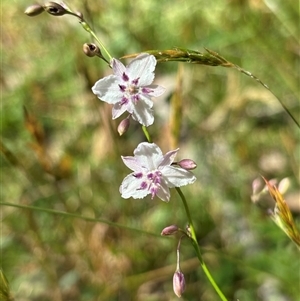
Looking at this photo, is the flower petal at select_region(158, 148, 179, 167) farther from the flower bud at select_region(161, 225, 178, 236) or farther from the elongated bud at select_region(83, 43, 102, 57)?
the elongated bud at select_region(83, 43, 102, 57)

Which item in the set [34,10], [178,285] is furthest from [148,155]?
[34,10]

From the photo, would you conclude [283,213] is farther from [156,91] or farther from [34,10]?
[34,10]

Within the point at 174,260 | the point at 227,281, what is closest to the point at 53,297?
the point at 174,260

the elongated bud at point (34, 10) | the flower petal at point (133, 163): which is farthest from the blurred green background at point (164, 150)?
the flower petal at point (133, 163)

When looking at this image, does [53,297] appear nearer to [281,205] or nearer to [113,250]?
[113,250]

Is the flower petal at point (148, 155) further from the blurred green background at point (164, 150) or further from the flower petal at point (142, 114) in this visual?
the blurred green background at point (164, 150)

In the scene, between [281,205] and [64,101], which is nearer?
[281,205]
